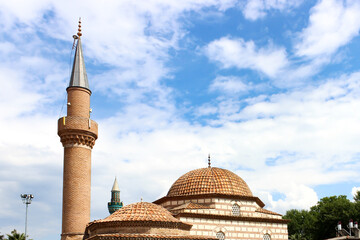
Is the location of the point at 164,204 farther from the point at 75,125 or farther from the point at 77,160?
the point at 75,125

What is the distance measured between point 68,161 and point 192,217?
26.0ft

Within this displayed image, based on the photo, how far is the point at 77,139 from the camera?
23.1m

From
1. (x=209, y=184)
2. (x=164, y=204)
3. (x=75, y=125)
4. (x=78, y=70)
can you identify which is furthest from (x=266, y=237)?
(x=78, y=70)

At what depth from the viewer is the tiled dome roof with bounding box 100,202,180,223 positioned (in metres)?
18.2

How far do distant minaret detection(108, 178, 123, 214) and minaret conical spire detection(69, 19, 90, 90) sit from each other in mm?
23580

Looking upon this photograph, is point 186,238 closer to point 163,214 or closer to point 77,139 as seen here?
point 163,214

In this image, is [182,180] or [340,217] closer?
[182,180]

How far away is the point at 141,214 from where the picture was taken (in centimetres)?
1880

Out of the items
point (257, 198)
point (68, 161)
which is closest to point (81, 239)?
point (68, 161)

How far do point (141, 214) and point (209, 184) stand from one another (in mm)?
8068

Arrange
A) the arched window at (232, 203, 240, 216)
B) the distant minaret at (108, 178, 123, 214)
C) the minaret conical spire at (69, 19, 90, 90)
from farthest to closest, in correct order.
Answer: the distant minaret at (108, 178, 123, 214) < the arched window at (232, 203, 240, 216) < the minaret conical spire at (69, 19, 90, 90)

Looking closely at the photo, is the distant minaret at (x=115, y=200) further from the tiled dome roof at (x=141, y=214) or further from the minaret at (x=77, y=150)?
the tiled dome roof at (x=141, y=214)

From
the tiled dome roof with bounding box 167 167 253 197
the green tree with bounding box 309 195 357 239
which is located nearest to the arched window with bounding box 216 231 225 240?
the tiled dome roof with bounding box 167 167 253 197

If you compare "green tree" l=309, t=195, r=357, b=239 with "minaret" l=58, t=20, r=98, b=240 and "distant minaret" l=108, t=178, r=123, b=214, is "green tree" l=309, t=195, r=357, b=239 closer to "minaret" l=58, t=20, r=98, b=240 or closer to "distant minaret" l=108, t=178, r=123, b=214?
"distant minaret" l=108, t=178, r=123, b=214
